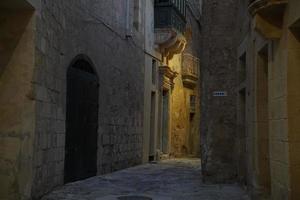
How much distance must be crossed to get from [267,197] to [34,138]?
337cm

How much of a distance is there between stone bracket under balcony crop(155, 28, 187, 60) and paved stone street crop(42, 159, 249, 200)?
23.3 feet

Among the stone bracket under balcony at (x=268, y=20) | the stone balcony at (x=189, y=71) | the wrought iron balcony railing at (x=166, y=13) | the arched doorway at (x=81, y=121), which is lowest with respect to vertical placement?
the arched doorway at (x=81, y=121)

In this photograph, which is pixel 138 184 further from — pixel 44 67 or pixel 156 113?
pixel 156 113

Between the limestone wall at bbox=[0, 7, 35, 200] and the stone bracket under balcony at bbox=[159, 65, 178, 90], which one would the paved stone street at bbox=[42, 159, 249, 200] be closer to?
the limestone wall at bbox=[0, 7, 35, 200]

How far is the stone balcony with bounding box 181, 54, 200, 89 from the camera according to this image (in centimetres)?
2097

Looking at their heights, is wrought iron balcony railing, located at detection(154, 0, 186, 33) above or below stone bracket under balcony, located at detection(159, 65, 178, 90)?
above

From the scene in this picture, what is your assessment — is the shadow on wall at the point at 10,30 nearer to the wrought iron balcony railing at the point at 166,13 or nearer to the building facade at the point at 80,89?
the building facade at the point at 80,89

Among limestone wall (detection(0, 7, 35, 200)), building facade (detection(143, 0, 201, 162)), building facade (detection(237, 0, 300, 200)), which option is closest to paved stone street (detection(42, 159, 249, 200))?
building facade (detection(237, 0, 300, 200))

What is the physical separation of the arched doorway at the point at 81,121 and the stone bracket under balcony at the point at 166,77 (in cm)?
750

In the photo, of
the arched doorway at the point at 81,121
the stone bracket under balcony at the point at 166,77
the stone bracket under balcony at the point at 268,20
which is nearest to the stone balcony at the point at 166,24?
the stone bracket under balcony at the point at 166,77

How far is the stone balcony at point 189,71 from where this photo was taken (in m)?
21.0

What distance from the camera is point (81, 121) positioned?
949 centimetres

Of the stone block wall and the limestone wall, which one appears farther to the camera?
the stone block wall

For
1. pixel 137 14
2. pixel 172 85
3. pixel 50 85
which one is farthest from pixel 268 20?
pixel 172 85
